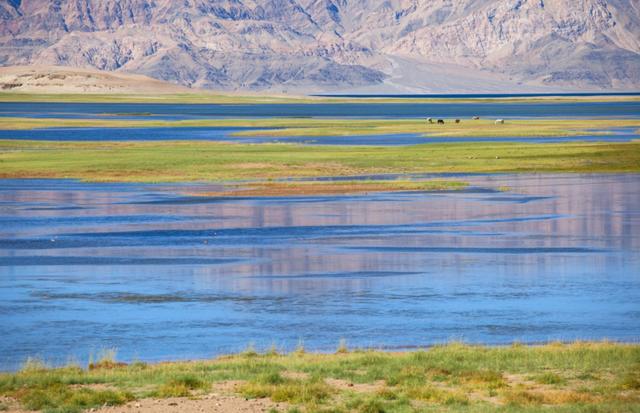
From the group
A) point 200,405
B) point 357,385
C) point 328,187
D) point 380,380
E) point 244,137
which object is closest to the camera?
point 200,405

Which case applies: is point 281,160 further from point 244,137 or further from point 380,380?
point 380,380

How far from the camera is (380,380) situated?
1862cm

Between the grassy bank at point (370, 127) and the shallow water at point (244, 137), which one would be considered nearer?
the shallow water at point (244, 137)

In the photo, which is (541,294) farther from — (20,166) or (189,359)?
(20,166)

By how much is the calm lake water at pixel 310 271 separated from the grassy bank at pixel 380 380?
8.45ft

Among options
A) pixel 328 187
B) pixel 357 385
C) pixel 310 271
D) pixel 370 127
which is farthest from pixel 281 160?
pixel 357 385

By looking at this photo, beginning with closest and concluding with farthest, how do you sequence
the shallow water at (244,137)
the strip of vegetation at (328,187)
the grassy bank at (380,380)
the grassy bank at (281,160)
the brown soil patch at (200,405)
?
the brown soil patch at (200,405) → the grassy bank at (380,380) → the strip of vegetation at (328,187) → the grassy bank at (281,160) → the shallow water at (244,137)

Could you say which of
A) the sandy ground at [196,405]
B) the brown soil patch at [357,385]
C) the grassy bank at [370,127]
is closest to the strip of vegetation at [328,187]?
the brown soil patch at [357,385]

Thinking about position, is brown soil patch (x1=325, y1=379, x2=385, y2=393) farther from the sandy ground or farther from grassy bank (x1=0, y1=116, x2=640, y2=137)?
grassy bank (x1=0, y1=116, x2=640, y2=137)

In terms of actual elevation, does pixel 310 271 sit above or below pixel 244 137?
below

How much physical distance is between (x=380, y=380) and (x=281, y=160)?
54.5m

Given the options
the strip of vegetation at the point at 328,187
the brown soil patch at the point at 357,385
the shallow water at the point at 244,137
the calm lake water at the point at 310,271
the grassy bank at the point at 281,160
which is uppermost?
the shallow water at the point at 244,137

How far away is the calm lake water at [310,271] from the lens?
24.6 meters

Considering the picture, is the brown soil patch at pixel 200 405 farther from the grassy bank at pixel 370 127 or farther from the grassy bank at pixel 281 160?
the grassy bank at pixel 370 127
